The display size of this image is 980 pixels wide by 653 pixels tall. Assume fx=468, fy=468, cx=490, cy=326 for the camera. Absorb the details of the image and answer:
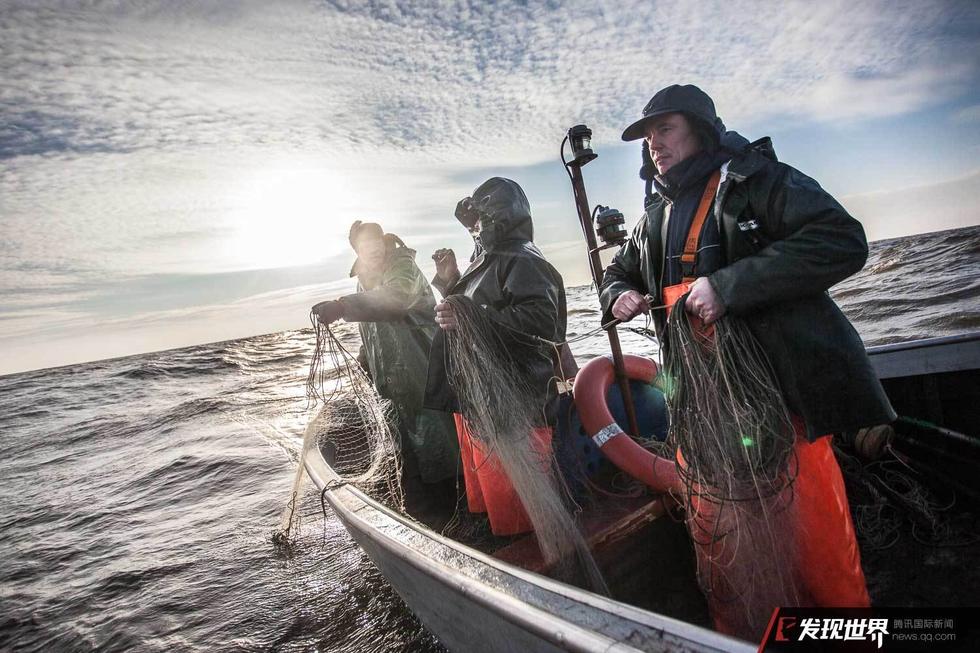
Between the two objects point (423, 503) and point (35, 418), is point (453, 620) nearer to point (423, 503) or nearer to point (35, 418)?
point (423, 503)

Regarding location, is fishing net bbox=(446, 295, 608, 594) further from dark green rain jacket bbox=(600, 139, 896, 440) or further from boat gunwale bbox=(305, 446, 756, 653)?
dark green rain jacket bbox=(600, 139, 896, 440)

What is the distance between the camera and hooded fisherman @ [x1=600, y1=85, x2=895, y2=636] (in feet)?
5.58

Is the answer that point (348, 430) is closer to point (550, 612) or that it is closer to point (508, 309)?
point (508, 309)

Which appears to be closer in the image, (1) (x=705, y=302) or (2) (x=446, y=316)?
(1) (x=705, y=302)

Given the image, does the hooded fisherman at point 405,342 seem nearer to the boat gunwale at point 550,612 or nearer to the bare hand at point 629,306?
the boat gunwale at point 550,612

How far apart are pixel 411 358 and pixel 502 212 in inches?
74.1

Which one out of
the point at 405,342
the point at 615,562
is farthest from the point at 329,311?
the point at 615,562

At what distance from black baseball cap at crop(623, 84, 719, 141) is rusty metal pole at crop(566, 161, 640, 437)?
120 cm

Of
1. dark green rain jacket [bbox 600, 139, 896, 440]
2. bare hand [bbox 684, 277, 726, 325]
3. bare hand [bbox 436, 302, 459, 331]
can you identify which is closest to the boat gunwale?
dark green rain jacket [bbox 600, 139, 896, 440]

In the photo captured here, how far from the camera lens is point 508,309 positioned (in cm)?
294

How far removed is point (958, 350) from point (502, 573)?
3.92m

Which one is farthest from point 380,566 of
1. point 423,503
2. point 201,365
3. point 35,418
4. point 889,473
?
point 201,365

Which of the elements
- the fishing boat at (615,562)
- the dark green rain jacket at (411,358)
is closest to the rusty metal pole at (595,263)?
the fishing boat at (615,562)

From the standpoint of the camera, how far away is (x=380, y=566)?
3277 millimetres
